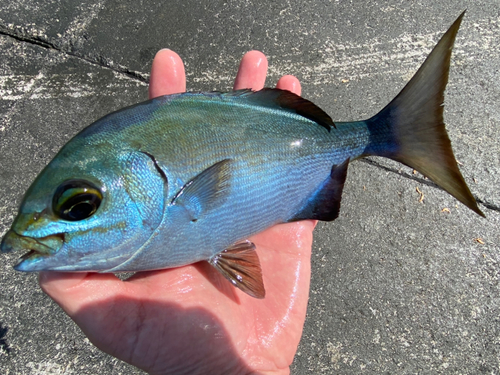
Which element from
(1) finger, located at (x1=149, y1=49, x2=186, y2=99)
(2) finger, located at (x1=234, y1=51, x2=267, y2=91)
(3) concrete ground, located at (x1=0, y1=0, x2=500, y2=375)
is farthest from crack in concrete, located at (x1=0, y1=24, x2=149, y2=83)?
(2) finger, located at (x1=234, y1=51, x2=267, y2=91)

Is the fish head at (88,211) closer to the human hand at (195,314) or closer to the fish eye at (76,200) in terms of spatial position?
the fish eye at (76,200)

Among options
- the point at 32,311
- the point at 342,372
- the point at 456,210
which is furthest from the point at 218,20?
the point at 342,372

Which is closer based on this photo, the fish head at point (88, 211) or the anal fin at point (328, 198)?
the fish head at point (88, 211)

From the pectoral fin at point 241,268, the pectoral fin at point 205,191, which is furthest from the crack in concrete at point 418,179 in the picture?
the pectoral fin at point 205,191

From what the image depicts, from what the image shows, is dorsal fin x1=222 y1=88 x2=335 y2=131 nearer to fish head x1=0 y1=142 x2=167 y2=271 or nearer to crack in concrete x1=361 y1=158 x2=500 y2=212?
fish head x1=0 y1=142 x2=167 y2=271

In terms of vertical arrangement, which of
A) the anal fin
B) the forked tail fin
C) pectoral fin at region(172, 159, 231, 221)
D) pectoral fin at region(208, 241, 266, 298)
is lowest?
pectoral fin at region(208, 241, 266, 298)

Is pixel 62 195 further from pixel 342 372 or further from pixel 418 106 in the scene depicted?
pixel 342 372

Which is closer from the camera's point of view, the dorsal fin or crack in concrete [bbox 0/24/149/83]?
the dorsal fin

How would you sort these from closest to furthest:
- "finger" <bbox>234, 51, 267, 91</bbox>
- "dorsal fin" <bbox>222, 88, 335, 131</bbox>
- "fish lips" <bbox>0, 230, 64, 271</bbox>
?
"fish lips" <bbox>0, 230, 64, 271</bbox>, "dorsal fin" <bbox>222, 88, 335, 131</bbox>, "finger" <bbox>234, 51, 267, 91</bbox>
